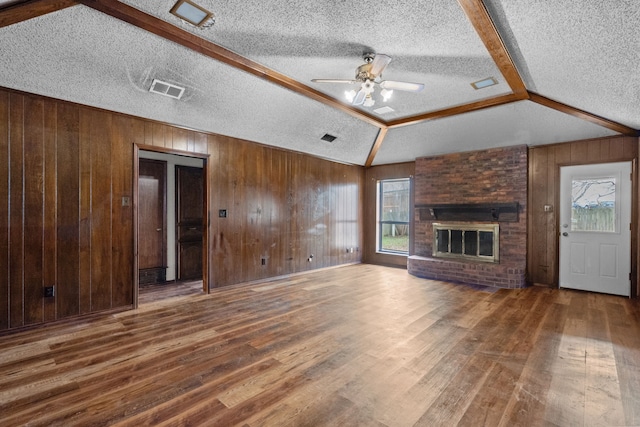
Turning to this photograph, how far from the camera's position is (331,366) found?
Result: 238cm

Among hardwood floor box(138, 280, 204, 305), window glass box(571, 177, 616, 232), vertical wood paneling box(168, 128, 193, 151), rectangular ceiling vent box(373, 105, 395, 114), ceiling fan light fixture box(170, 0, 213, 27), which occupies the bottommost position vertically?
hardwood floor box(138, 280, 204, 305)

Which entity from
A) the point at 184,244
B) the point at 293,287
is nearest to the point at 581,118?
the point at 293,287

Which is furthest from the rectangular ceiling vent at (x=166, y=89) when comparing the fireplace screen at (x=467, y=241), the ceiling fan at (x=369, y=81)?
the fireplace screen at (x=467, y=241)

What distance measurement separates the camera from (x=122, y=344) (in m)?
2.78

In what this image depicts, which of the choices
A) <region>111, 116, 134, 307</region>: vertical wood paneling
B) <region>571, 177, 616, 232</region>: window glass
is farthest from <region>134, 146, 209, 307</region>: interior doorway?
<region>571, 177, 616, 232</region>: window glass

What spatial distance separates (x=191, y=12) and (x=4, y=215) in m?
2.78

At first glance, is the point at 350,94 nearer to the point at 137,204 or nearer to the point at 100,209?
the point at 137,204

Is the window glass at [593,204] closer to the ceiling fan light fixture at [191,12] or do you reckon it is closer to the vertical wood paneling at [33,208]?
the ceiling fan light fixture at [191,12]

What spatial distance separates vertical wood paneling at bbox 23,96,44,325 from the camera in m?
3.12

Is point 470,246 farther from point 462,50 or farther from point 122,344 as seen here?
point 122,344

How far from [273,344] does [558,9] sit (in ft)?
11.5

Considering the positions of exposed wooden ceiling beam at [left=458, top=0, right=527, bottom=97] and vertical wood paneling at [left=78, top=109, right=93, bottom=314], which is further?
vertical wood paneling at [left=78, top=109, right=93, bottom=314]

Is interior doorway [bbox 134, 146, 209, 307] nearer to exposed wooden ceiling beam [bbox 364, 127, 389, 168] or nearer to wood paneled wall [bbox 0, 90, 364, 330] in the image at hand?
wood paneled wall [bbox 0, 90, 364, 330]

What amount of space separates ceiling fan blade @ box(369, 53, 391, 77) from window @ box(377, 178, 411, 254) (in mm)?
4113
